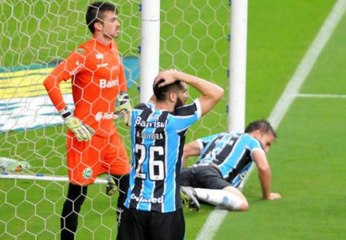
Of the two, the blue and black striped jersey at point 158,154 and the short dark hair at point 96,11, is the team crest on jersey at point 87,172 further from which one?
the blue and black striped jersey at point 158,154

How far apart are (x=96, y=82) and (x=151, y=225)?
1.75m

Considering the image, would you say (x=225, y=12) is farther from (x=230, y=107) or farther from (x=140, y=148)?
(x=140, y=148)

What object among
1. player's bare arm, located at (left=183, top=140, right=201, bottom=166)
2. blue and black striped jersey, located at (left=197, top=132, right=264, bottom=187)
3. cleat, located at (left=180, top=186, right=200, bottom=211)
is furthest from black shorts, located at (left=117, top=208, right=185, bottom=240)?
player's bare arm, located at (left=183, top=140, right=201, bottom=166)

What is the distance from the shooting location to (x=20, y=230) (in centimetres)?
995

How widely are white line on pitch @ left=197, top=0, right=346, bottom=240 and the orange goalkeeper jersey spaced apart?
3.96 ft

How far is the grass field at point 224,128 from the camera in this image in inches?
396

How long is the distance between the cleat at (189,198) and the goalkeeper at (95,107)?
739 millimetres

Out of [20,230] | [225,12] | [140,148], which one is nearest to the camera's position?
[140,148]

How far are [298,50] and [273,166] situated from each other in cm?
414

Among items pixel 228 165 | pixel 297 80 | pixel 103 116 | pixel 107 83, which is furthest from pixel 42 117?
pixel 297 80

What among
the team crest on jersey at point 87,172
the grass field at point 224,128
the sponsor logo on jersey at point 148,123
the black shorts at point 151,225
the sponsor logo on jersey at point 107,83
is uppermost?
the sponsor logo on jersey at point 148,123

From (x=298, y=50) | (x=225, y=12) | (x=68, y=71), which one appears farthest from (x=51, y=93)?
(x=298, y=50)

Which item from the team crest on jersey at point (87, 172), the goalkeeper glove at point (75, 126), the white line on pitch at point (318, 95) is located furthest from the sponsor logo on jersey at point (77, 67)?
the white line on pitch at point (318, 95)

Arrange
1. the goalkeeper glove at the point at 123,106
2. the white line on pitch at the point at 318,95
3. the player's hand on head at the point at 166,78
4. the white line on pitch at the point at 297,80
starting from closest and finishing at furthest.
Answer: the player's hand on head at the point at 166,78, the goalkeeper glove at the point at 123,106, the white line on pitch at the point at 297,80, the white line on pitch at the point at 318,95
